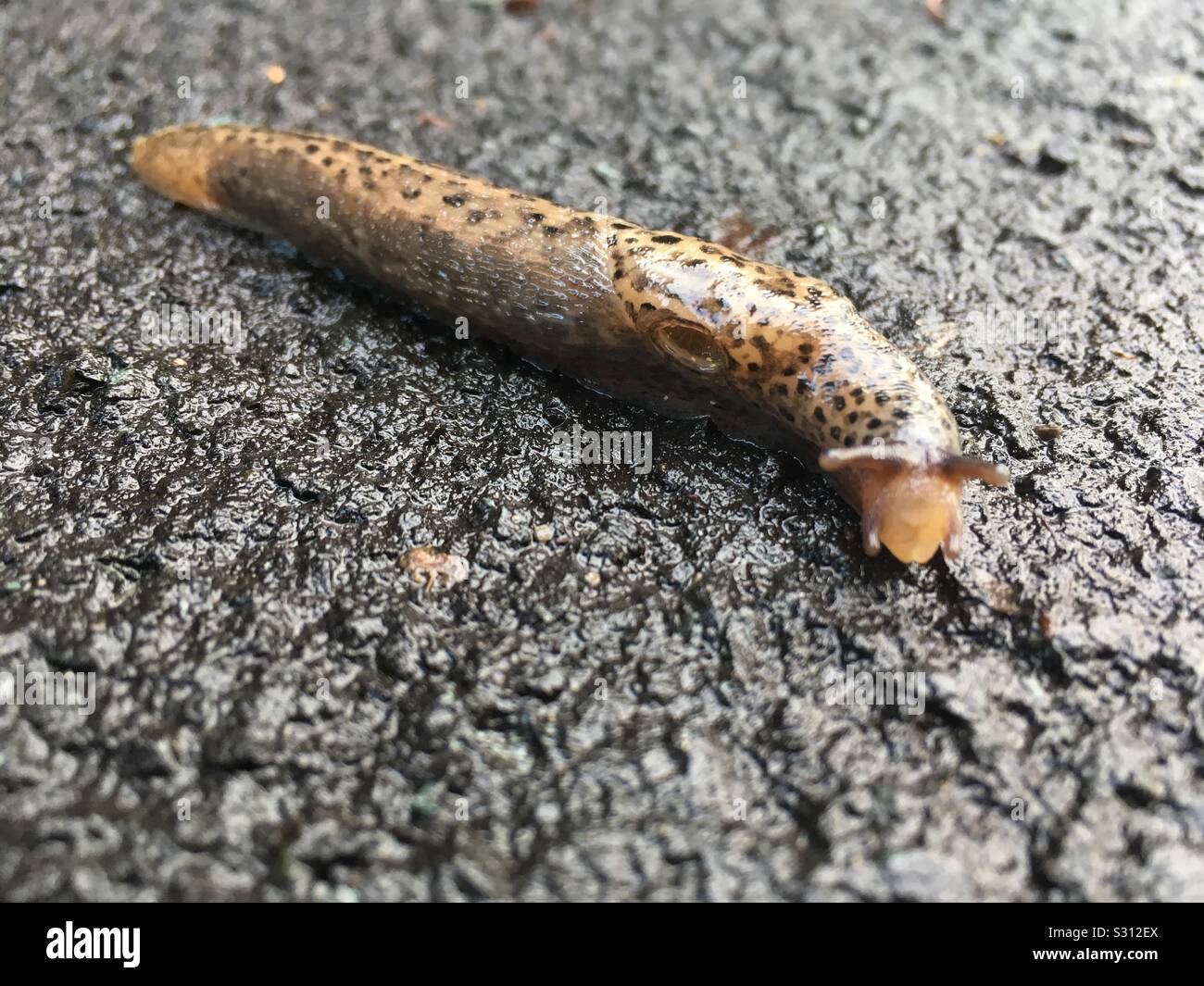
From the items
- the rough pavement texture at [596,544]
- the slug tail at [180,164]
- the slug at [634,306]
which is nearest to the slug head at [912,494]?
the slug at [634,306]

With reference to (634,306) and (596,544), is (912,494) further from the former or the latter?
(634,306)

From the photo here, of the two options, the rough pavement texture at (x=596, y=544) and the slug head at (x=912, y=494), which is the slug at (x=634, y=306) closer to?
the slug head at (x=912, y=494)

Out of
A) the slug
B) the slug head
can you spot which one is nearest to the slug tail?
the slug

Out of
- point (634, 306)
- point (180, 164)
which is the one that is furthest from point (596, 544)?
point (180, 164)

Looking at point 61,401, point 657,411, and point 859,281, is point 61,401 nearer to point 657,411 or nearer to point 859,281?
point 657,411

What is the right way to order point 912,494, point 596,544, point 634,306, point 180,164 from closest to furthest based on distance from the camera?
1. point 912,494
2. point 596,544
3. point 634,306
4. point 180,164

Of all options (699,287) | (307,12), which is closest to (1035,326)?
(699,287)

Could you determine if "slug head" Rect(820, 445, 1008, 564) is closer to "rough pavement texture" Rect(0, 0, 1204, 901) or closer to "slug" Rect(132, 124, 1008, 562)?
"slug" Rect(132, 124, 1008, 562)
